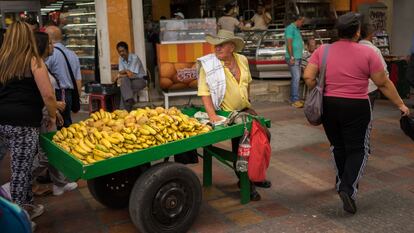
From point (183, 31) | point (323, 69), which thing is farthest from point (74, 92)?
point (183, 31)

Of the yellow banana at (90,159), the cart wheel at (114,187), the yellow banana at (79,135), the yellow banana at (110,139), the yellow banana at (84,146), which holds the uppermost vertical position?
→ the yellow banana at (110,139)

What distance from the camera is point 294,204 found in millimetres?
4195

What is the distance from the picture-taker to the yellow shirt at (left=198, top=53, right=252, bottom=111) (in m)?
4.12

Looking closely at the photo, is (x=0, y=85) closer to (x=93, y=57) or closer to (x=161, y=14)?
(x=93, y=57)

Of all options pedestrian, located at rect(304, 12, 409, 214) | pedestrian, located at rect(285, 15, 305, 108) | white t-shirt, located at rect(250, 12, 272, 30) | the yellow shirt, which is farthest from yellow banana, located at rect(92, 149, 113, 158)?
white t-shirt, located at rect(250, 12, 272, 30)

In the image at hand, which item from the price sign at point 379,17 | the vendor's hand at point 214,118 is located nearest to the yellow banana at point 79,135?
the vendor's hand at point 214,118

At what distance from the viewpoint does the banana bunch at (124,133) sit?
127 inches

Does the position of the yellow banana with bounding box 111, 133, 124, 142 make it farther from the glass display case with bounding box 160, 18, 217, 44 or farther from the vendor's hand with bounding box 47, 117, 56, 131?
the glass display case with bounding box 160, 18, 217, 44

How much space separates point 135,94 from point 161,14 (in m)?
9.24

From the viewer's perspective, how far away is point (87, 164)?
3.01m

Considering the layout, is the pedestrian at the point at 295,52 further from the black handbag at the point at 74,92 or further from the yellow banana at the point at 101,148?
the yellow banana at the point at 101,148

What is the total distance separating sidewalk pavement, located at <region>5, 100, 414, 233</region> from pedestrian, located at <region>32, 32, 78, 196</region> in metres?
0.11

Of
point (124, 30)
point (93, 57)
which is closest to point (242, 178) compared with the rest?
point (124, 30)

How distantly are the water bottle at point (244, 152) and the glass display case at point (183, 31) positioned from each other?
4943 mm
